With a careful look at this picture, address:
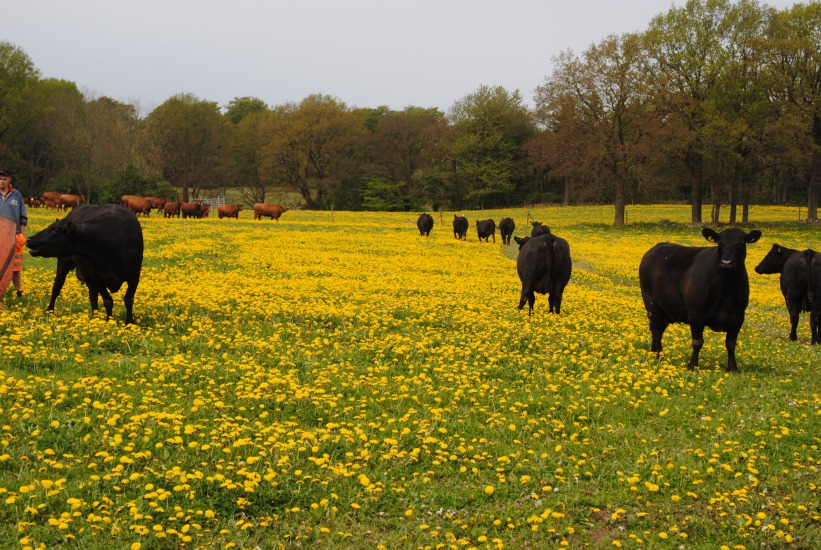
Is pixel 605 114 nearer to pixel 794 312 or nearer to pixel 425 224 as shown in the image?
pixel 425 224

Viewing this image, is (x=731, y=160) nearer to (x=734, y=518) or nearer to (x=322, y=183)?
(x=322, y=183)

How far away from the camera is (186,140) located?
91.2 metres

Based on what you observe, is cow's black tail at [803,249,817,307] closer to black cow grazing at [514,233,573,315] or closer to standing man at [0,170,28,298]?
black cow grazing at [514,233,573,315]

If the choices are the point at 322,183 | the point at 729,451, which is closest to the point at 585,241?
the point at 729,451

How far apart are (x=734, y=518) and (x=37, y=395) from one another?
26.0ft

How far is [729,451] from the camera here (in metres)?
7.94

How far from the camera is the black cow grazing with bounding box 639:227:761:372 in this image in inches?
468

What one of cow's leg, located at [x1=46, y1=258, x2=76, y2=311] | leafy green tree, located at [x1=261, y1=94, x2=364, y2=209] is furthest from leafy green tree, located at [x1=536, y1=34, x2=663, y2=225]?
cow's leg, located at [x1=46, y1=258, x2=76, y2=311]

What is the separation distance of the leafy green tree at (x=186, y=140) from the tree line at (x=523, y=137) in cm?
19

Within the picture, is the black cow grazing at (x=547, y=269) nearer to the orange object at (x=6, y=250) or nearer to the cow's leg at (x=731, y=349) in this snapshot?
the cow's leg at (x=731, y=349)

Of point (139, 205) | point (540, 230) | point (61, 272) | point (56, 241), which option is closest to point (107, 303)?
point (61, 272)

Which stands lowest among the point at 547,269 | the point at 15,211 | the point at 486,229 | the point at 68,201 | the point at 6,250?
the point at 547,269

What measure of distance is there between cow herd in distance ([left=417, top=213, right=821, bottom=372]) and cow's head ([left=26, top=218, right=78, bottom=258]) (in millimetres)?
10479

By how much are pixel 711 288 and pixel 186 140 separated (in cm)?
8846
